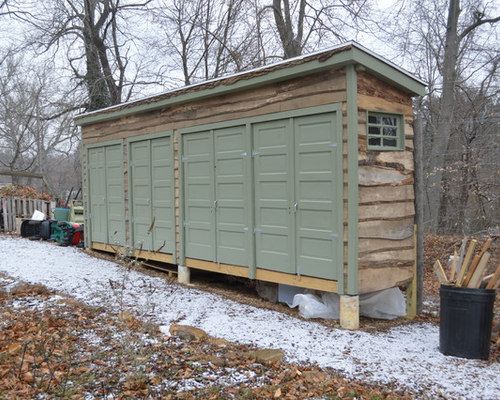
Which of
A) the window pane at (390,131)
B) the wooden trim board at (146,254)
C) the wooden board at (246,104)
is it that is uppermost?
the wooden board at (246,104)

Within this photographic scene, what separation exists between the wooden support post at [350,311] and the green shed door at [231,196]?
5.58 feet

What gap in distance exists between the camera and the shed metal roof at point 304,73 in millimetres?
Result: 5426

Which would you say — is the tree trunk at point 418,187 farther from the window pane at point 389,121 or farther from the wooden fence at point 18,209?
the wooden fence at point 18,209

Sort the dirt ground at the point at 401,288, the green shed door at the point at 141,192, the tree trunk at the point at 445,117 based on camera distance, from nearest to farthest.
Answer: the dirt ground at the point at 401,288
the green shed door at the point at 141,192
the tree trunk at the point at 445,117

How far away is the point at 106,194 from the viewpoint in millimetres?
10094

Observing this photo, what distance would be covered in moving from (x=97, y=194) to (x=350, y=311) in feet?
22.4

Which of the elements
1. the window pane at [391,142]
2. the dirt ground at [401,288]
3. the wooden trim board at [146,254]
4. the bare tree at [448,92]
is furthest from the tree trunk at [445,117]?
the wooden trim board at [146,254]

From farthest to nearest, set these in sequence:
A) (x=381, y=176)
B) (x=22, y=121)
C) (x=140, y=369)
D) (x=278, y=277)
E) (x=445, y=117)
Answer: (x=22, y=121) < (x=445, y=117) < (x=278, y=277) < (x=381, y=176) < (x=140, y=369)

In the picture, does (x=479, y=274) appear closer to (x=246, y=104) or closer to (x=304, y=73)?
(x=304, y=73)

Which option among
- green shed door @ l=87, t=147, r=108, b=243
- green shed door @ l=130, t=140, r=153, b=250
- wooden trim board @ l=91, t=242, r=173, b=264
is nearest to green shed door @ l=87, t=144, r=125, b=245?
green shed door @ l=87, t=147, r=108, b=243

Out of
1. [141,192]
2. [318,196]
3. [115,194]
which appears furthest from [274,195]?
[115,194]

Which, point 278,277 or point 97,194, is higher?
point 97,194

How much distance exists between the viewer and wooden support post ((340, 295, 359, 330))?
18.5ft

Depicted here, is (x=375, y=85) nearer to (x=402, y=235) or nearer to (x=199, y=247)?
(x=402, y=235)
